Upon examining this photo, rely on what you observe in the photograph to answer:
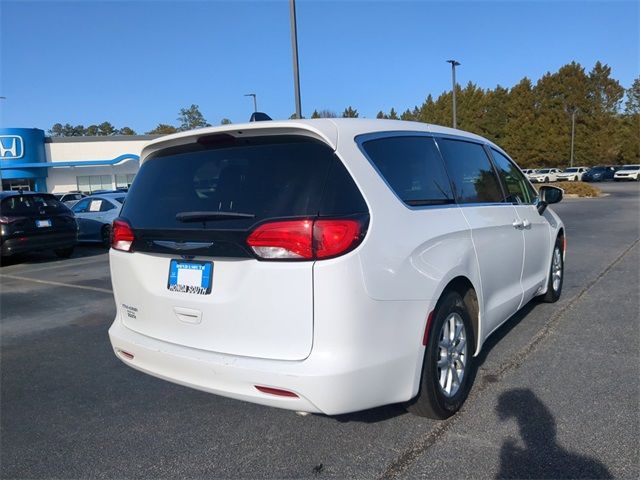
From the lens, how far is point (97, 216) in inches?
551

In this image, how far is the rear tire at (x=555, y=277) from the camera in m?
5.73

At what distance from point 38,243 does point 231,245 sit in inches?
394

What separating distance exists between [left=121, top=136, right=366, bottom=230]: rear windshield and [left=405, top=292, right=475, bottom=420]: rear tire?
37.6 inches

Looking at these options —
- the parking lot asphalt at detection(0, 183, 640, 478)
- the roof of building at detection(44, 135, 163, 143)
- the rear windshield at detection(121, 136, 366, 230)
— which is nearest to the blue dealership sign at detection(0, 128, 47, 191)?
the roof of building at detection(44, 135, 163, 143)

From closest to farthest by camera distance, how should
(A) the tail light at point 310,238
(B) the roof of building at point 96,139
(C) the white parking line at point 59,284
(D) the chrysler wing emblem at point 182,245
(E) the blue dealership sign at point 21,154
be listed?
(A) the tail light at point 310,238
(D) the chrysler wing emblem at point 182,245
(C) the white parking line at point 59,284
(E) the blue dealership sign at point 21,154
(B) the roof of building at point 96,139

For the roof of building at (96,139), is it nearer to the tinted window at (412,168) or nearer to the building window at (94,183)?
the building window at (94,183)

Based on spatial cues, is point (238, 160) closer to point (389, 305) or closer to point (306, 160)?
point (306, 160)

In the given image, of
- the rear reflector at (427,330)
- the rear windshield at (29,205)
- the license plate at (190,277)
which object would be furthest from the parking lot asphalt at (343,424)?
the rear windshield at (29,205)

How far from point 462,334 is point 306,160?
63.2 inches

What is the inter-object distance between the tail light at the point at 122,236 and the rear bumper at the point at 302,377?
687 mm

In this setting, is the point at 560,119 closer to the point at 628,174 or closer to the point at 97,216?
the point at 628,174

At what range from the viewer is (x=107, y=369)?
14.6 feet

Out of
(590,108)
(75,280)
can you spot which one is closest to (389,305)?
(75,280)

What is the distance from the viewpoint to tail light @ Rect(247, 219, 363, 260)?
255 cm
